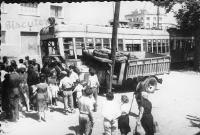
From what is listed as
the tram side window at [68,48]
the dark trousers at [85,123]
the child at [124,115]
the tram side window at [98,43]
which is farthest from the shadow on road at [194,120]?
the tram side window at [98,43]

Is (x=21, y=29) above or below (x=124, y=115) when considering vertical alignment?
above

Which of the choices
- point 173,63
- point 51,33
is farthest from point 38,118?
point 173,63

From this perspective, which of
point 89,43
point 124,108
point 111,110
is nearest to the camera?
point 111,110

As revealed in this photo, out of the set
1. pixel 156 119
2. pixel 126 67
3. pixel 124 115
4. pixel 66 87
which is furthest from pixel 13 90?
pixel 126 67

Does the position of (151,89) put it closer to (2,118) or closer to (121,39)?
(121,39)

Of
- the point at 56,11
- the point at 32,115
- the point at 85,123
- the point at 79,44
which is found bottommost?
the point at 32,115

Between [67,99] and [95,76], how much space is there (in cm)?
133

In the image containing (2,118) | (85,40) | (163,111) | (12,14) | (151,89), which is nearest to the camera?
(2,118)

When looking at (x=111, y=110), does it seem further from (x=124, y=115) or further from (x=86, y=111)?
(x=86, y=111)

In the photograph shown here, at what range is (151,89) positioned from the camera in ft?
48.3

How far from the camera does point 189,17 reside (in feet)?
78.1

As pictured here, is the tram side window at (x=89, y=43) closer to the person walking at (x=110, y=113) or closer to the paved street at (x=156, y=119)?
the paved street at (x=156, y=119)

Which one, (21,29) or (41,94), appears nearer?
(41,94)

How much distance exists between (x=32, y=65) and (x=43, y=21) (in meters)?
13.8
